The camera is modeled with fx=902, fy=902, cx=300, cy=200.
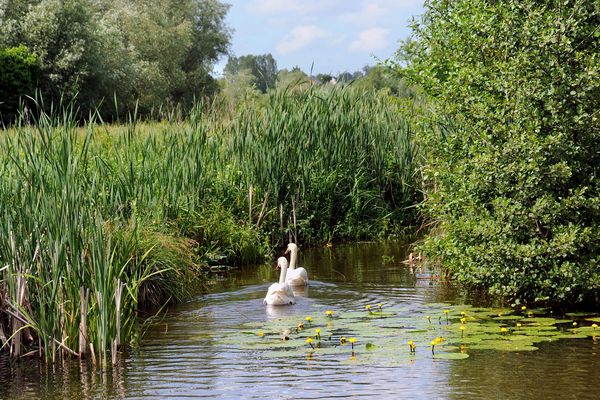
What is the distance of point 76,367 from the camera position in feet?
26.0

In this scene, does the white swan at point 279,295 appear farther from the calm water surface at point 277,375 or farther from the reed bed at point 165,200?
the reed bed at point 165,200

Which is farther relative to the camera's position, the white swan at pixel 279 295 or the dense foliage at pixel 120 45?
the dense foliage at pixel 120 45

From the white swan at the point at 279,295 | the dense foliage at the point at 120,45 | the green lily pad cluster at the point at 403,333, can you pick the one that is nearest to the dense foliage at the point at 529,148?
the green lily pad cluster at the point at 403,333

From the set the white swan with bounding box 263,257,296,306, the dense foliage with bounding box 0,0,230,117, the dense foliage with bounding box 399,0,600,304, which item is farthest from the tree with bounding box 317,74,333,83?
the white swan with bounding box 263,257,296,306

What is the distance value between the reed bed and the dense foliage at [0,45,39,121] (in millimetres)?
19045

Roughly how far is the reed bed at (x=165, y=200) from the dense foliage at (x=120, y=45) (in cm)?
965

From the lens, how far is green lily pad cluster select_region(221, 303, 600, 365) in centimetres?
819

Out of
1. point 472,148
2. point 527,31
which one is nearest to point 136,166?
point 472,148

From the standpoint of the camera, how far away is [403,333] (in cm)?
894

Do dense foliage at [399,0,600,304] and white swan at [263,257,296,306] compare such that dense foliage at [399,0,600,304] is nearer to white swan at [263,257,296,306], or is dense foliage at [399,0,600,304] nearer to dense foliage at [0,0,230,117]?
white swan at [263,257,296,306]

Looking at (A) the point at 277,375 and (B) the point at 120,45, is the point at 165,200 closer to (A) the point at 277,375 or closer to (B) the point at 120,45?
(A) the point at 277,375

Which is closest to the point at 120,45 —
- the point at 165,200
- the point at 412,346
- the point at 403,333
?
the point at 165,200

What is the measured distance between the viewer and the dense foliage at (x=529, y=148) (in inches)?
373

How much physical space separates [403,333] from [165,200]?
484cm
